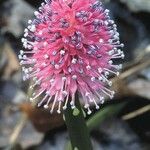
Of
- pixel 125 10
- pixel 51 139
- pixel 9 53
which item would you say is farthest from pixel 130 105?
pixel 9 53

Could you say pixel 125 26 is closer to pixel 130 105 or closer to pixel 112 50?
pixel 130 105

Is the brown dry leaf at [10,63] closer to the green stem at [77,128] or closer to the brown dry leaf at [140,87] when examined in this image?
the brown dry leaf at [140,87]

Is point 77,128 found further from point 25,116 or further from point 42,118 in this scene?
point 25,116

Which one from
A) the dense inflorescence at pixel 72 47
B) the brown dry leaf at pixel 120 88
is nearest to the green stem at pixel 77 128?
the dense inflorescence at pixel 72 47

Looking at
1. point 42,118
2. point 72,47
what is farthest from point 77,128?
point 42,118

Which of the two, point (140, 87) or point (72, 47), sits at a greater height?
point (72, 47)

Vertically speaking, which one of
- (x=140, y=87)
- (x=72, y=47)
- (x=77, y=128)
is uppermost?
(x=72, y=47)
